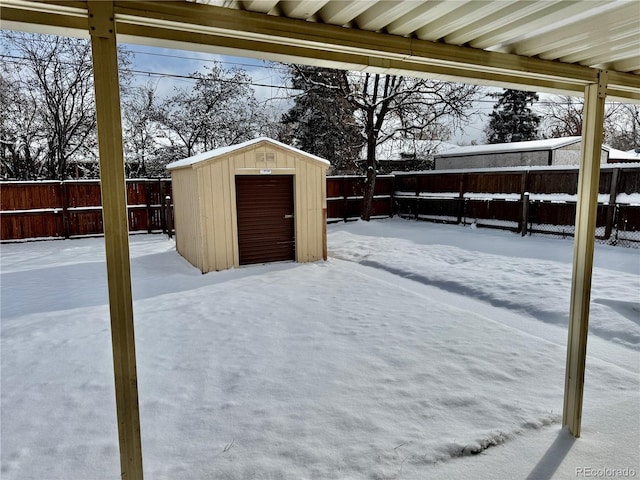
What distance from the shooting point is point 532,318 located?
4.73 metres

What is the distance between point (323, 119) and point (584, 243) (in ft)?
47.4

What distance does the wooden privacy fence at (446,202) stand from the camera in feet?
28.4

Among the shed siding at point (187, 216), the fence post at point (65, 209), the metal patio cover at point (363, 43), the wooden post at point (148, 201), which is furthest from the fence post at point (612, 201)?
the fence post at point (65, 209)

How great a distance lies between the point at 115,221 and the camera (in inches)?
61.9

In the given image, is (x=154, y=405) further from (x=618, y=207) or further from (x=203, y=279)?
(x=618, y=207)

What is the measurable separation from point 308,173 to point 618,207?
667cm

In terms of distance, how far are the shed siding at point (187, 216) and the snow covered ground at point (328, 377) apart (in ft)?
2.51

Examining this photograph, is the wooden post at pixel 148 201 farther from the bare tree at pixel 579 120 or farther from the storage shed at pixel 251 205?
the bare tree at pixel 579 120

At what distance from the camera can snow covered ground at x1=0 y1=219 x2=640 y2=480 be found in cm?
235

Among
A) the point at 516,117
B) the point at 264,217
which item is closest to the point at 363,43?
the point at 264,217

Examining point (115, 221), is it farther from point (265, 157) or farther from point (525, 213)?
point (525, 213)

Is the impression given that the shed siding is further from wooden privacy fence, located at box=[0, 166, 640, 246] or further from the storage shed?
wooden privacy fence, located at box=[0, 166, 640, 246]

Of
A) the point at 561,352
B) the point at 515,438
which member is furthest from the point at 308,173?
the point at 515,438

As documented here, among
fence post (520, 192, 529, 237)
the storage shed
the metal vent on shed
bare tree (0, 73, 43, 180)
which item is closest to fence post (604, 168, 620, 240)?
fence post (520, 192, 529, 237)
